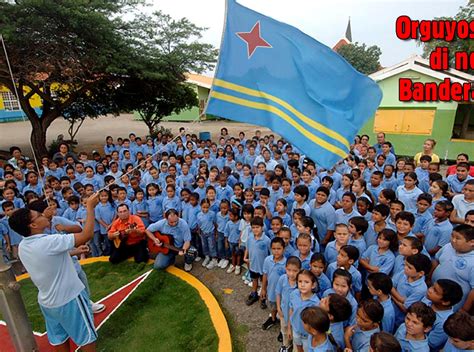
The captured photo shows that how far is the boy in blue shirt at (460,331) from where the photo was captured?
7.82ft

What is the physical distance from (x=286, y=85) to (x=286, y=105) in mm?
273

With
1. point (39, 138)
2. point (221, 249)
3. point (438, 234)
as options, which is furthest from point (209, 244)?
point (39, 138)

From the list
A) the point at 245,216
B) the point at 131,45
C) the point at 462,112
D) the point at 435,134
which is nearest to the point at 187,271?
the point at 245,216

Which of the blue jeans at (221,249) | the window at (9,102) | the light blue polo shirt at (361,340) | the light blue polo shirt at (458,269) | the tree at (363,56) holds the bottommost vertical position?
the blue jeans at (221,249)

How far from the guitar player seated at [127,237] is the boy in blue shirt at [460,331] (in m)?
4.54

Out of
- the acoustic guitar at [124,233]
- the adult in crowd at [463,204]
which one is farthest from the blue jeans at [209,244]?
the adult in crowd at [463,204]

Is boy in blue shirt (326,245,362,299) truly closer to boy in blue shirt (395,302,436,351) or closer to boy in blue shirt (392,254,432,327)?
boy in blue shirt (392,254,432,327)

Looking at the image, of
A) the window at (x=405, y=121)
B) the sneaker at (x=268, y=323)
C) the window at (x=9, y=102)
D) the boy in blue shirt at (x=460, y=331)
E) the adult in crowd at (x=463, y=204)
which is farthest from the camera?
the window at (x=9, y=102)

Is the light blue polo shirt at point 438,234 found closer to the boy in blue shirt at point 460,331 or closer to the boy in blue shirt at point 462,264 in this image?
the boy in blue shirt at point 462,264

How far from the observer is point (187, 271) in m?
5.82

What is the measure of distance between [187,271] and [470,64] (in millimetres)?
16995

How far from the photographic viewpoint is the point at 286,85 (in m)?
3.80

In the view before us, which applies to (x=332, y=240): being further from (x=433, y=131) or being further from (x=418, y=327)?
(x=433, y=131)

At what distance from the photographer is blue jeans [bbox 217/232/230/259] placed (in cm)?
581
